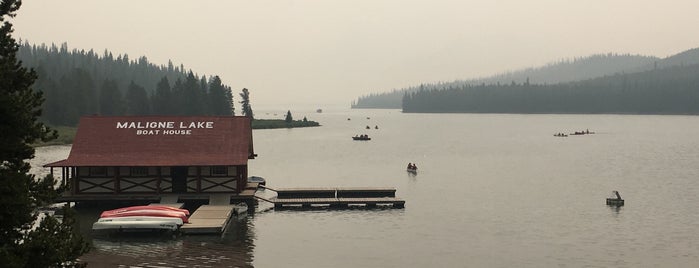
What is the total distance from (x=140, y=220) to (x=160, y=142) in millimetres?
10417

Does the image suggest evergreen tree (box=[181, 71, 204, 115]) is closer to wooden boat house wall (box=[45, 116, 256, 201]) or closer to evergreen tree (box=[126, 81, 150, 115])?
evergreen tree (box=[126, 81, 150, 115])

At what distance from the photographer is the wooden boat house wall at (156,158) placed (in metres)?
47.2

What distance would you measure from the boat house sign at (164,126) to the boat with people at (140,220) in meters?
10.3

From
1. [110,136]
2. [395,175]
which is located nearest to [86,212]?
[110,136]

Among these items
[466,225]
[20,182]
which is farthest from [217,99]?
[20,182]

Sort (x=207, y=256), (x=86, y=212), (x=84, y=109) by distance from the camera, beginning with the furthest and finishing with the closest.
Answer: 1. (x=84, y=109)
2. (x=86, y=212)
3. (x=207, y=256)

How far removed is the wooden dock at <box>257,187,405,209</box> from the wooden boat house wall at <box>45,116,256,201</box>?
5.07 metres

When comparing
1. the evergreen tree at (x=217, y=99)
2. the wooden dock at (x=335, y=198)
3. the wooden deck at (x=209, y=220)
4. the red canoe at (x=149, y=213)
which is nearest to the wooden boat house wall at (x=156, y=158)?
the wooden deck at (x=209, y=220)

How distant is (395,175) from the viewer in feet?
271

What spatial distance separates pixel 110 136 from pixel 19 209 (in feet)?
115

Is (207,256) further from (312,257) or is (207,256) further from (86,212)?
(86,212)

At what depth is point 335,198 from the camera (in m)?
55.0

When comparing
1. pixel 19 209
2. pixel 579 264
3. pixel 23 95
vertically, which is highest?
pixel 23 95

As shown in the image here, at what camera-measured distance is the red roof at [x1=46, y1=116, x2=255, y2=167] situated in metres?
47.1
